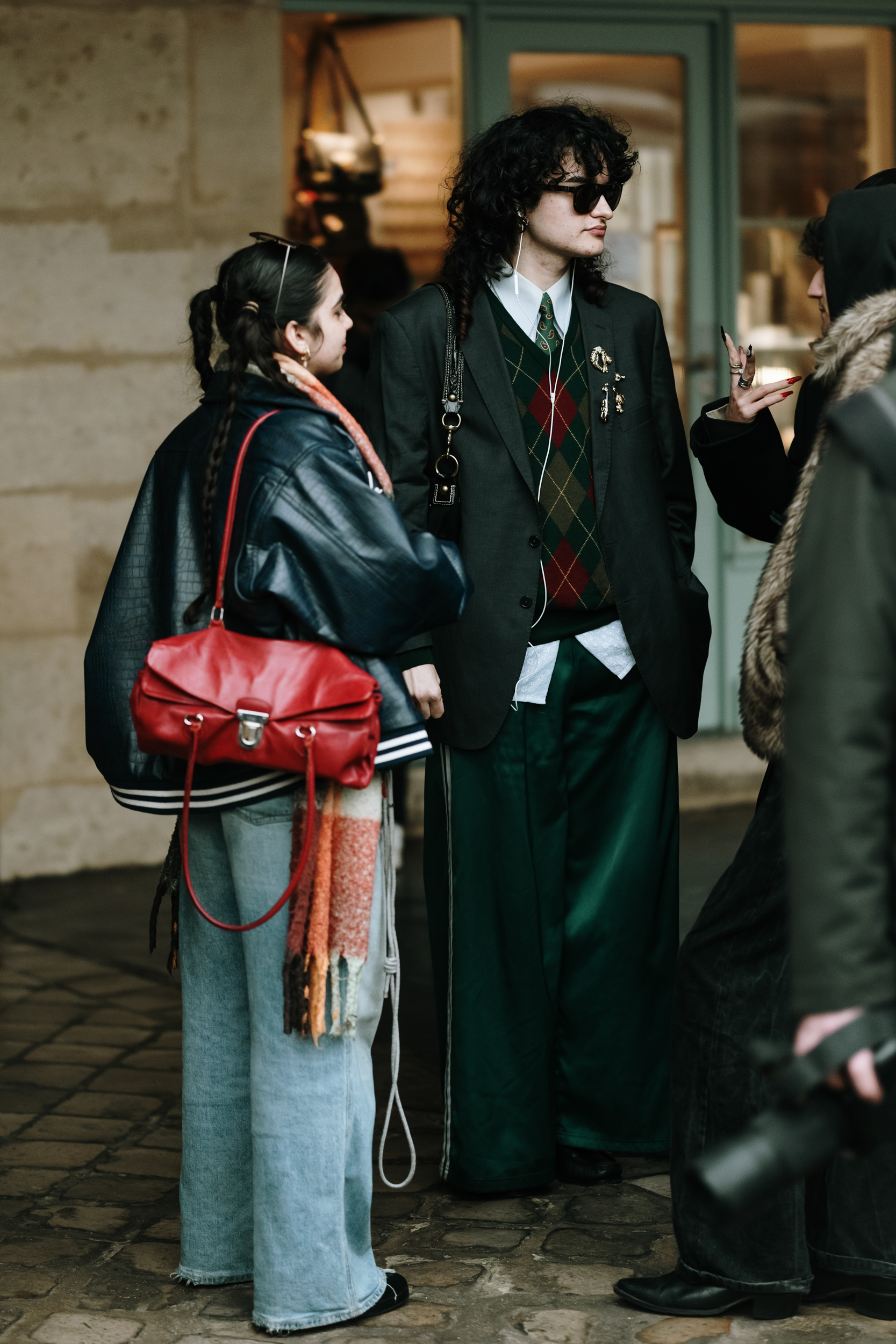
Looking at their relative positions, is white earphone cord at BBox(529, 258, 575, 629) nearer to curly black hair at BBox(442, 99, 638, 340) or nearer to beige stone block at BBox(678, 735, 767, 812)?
curly black hair at BBox(442, 99, 638, 340)

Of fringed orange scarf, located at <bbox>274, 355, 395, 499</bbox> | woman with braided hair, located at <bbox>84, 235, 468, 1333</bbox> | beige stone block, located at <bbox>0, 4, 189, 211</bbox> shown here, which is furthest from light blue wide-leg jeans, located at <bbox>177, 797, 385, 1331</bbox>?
beige stone block, located at <bbox>0, 4, 189, 211</bbox>

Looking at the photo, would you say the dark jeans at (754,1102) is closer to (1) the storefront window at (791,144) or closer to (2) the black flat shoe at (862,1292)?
(2) the black flat shoe at (862,1292)

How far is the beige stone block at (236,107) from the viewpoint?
240 inches

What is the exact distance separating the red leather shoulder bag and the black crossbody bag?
87 centimetres

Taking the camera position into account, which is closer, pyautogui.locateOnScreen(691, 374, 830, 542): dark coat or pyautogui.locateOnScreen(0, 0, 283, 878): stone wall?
pyautogui.locateOnScreen(691, 374, 830, 542): dark coat

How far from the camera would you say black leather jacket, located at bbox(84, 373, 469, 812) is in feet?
9.09

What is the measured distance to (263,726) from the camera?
105 inches

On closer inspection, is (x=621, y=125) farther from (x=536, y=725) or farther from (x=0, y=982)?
(x=0, y=982)

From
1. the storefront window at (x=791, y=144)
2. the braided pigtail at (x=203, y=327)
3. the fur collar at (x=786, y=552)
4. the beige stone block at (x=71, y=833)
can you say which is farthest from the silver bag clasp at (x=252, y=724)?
the storefront window at (x=791, y=144)

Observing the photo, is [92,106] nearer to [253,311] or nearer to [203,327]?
[203,327]

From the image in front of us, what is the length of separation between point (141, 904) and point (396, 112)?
156 inches

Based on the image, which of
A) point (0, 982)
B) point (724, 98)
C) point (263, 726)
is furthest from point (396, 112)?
point (263, 726)

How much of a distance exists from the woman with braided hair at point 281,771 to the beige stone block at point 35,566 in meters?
3.31

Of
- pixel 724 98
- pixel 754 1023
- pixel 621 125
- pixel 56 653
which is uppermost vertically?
pixel 724 98
